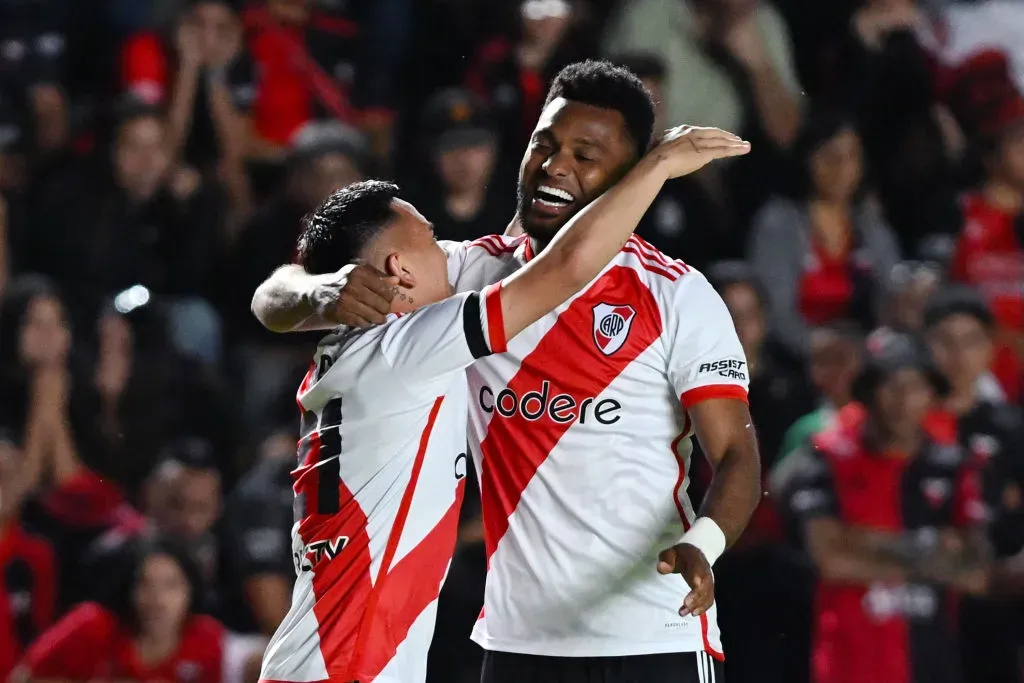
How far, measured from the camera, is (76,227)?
771 centimetres

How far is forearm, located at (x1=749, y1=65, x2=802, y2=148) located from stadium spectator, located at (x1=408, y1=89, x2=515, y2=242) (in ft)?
5.25

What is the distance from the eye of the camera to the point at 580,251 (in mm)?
3674

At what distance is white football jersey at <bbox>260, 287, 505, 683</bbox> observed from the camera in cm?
349

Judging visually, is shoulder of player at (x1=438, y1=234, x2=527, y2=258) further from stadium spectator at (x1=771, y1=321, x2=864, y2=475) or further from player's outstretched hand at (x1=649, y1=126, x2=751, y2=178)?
stadium spectator at (x1=771, y1=321, x2=864, y2=475)

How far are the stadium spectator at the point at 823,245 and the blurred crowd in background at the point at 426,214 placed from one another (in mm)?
16

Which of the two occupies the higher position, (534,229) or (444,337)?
(534,229)

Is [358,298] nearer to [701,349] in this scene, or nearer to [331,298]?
[331,298]

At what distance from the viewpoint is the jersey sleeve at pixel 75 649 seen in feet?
21.0

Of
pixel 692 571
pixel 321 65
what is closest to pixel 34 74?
pixel 321 65

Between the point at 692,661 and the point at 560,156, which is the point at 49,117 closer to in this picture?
the point at 560,156

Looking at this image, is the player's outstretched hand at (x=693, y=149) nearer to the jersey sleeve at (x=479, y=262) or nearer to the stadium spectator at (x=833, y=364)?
the jersey sleeve at (x=479, y=262)

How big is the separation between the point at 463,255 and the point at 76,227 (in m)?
3.96

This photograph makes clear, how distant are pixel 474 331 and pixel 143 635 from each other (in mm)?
3464

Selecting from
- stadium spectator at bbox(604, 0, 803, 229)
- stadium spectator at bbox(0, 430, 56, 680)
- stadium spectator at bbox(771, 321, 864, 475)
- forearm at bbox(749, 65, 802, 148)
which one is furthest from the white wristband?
forearm at bbox(749, 65, 802, 148)
